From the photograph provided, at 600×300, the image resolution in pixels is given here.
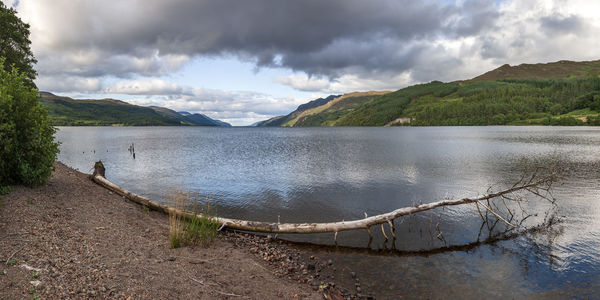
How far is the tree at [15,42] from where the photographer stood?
37594 mm

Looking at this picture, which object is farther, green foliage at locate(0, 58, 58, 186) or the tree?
the tree

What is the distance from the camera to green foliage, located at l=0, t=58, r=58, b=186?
40.7ft

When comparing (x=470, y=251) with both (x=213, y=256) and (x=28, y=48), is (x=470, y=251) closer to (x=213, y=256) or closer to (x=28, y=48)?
(x=213, y=256)

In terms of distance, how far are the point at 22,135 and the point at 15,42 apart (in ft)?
138

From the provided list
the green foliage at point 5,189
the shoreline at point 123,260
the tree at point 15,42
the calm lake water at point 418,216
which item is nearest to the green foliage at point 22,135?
the green foliage at point 5,189

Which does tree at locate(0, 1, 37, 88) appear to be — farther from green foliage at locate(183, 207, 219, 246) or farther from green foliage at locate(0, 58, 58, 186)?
green foliage at locate(183, 207, 219, 246)

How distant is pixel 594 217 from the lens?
20062 millimetres

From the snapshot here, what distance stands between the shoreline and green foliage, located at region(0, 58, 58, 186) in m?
0.86

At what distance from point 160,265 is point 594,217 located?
29.1 meters

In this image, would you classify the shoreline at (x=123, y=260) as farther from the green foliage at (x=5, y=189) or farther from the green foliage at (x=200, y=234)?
the green foliage at (x=200, y=234)

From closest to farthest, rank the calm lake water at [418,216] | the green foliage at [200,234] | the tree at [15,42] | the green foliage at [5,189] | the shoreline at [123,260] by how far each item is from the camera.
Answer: the shoreline at [123,260] → the green foliage at [5,189] → the calm lake water at [418,216] → the green foliage at [200,234] → the tree at [15,42]

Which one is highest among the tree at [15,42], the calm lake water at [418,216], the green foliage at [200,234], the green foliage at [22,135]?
the tree at [15,42]

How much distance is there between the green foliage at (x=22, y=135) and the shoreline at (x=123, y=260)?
0.86 meters

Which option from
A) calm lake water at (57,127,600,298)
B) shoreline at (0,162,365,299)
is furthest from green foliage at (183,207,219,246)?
calm lake water at (57,127,600,298)
